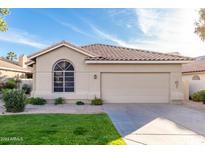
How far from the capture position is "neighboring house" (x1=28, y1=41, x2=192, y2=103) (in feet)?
53.8

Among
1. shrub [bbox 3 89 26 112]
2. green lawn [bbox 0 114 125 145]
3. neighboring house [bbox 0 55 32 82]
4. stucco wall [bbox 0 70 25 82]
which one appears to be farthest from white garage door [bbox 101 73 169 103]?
stucco wall [bbox 0 70 25 82]

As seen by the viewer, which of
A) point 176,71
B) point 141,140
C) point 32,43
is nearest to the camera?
point 141,140

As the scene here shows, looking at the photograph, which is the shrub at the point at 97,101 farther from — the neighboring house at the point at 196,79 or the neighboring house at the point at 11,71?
the neighboring house at the point at 11,71

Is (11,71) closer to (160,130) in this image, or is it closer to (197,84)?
(197,84)

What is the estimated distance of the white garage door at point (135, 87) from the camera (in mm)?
16812

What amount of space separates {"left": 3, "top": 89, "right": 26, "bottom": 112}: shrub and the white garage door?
6.28 metres

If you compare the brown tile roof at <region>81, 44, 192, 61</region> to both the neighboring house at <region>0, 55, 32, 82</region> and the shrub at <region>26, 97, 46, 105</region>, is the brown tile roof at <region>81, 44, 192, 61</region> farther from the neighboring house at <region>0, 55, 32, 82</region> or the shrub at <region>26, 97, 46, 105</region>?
the neighboring house at <region>0, 55, 32, 82</region>
